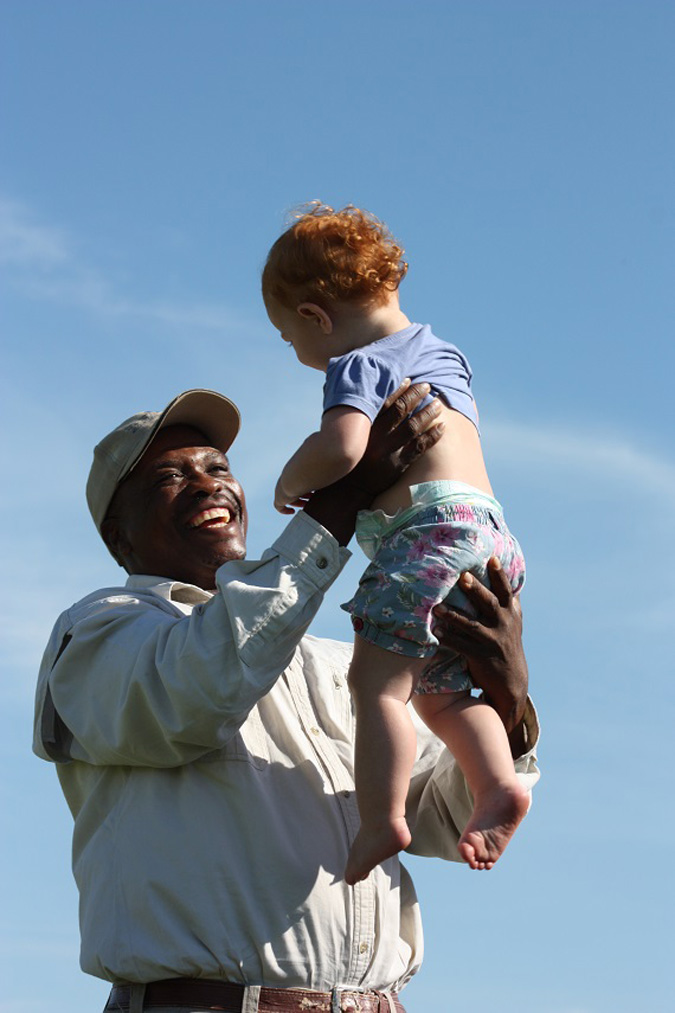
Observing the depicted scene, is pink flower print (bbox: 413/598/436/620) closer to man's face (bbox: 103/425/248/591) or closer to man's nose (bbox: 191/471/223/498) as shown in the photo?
man's face (bbox: 103/425/248/591)

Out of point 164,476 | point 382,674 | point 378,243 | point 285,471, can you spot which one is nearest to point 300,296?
point 378,243

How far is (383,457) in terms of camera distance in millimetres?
3859

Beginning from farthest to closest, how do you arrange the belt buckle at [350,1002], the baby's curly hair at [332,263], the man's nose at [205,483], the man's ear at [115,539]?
the man's ear at [115,539] → the man's nose at [205,483] → the baby's curly hair at [332,263] → the belt buckle at [350,1002]

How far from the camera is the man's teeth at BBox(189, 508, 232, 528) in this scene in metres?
5.23

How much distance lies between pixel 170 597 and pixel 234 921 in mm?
1292

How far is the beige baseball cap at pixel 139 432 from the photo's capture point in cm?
532

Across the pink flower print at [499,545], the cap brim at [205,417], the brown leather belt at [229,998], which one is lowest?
the brown leather belt at [229,998]

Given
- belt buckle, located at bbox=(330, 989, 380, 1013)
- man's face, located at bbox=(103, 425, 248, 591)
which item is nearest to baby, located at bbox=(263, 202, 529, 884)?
belt buckle, located at bbox=(330, 989, 380, 1013)

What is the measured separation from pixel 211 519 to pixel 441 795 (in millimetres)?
1414

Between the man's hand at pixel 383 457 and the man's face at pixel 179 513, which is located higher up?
the man's face at pixel 179 513

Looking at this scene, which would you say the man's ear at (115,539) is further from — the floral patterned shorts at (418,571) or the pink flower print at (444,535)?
the pink flower print at (444,535)

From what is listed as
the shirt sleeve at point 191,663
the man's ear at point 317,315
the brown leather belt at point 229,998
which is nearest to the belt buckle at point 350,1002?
the brown leather belt at point 229,998

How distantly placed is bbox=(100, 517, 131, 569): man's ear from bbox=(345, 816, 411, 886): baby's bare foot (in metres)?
2.05

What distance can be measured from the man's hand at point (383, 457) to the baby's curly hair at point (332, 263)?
34 cm
